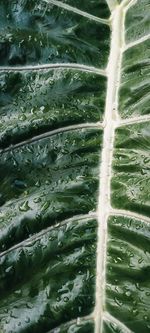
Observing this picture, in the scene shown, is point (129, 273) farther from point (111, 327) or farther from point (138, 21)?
point (138, 21)

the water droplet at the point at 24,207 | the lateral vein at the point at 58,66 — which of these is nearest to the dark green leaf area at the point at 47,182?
the water droplet at the point at 24,207

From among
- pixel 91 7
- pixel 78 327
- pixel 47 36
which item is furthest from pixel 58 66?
pixel 78 327

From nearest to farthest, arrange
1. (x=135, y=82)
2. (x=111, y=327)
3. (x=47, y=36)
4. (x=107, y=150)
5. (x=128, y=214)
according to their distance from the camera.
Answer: (x=111, y=327) → (x=128, y=214) → (x=107, y=150) → (x=135, y=82) → (x=47, y=36)

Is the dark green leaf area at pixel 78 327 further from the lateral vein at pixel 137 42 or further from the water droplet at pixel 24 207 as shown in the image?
the lateral vein at pixel 137 42

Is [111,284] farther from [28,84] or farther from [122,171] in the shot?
[28,84]

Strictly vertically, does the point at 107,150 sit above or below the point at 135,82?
below

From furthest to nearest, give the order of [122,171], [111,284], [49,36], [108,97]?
1. [49,36]
2. [108,97]
3. [122,171]
4. [111,284]

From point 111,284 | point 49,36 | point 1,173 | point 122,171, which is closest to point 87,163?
point 122,171
